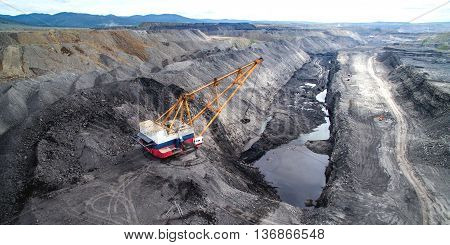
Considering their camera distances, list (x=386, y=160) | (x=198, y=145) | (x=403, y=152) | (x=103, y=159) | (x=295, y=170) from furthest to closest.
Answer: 1. (x=295, y=170)
2. (x=403, y=152)
3. (x=386, y=160)
4. (x=198, y=145)
5. (x=103, y=159)

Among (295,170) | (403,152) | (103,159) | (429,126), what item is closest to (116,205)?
(103,159)

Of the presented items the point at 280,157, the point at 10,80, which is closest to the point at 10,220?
the point at 10,80

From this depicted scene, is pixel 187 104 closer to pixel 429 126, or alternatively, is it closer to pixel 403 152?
pixel 403 152

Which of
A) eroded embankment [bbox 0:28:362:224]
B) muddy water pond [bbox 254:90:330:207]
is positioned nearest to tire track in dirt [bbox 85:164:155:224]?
eroded embankment [bbox 0:28:362:224]

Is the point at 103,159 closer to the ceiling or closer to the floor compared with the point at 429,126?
closer to the ceiling

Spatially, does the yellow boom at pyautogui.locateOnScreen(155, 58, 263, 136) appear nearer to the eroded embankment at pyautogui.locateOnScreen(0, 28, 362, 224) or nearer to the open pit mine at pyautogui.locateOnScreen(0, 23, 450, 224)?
the open pit mine at pyautogui.locateOnScreen(0, 23, 450, 224)

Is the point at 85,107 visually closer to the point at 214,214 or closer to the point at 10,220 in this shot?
the point at 10,220

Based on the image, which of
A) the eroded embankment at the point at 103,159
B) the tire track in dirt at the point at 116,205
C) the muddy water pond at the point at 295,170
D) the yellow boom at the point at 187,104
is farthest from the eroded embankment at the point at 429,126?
the tire track in dirt at the point at 116,205
